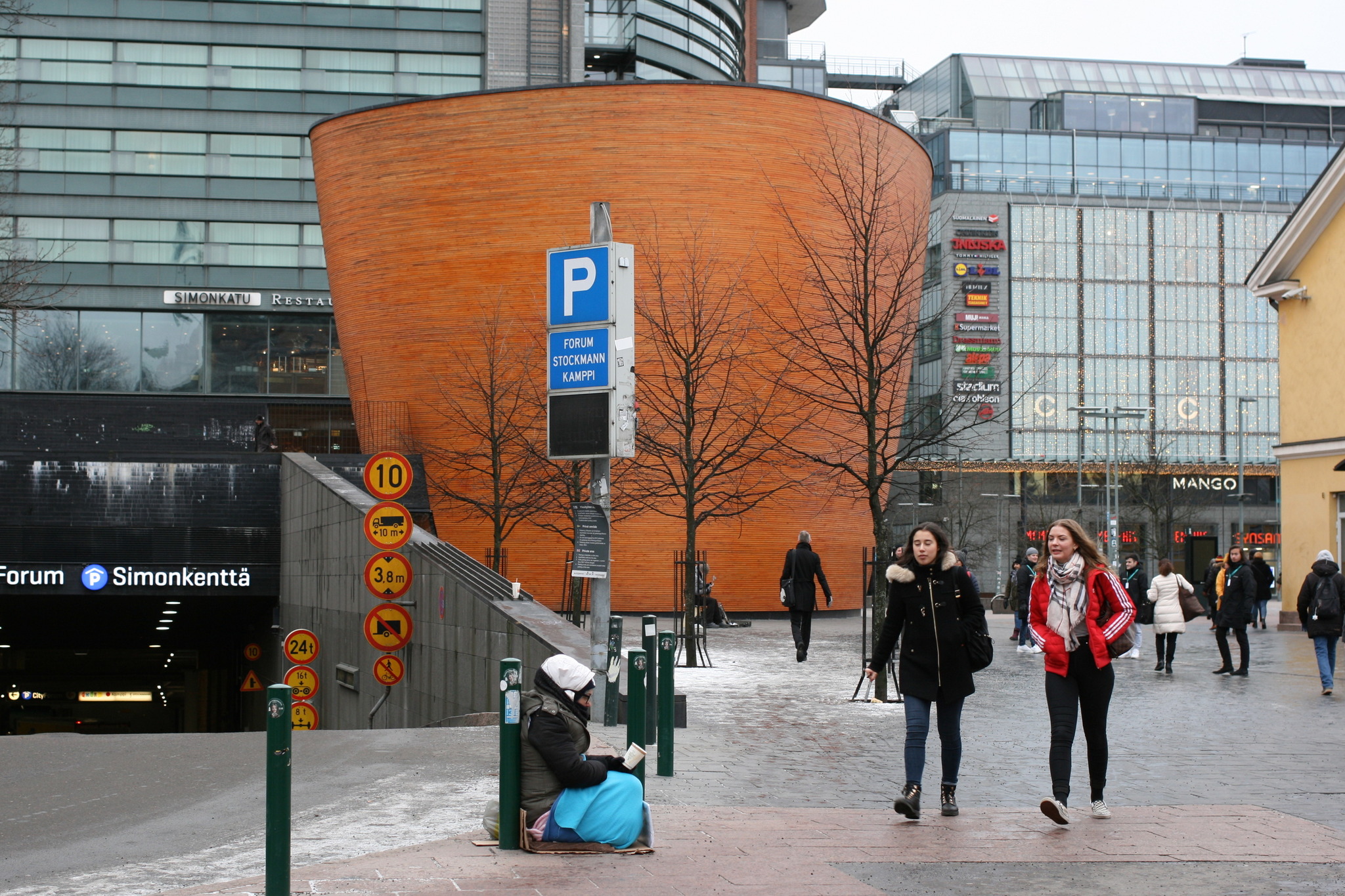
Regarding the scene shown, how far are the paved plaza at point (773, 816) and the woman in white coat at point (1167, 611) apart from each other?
427 cm

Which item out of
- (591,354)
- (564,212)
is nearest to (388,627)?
(591,354)

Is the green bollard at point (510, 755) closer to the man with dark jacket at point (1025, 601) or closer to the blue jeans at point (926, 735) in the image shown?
the blue jeans at point (926, 735)

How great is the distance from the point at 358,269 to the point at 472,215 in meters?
3.86

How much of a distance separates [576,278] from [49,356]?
151 ft

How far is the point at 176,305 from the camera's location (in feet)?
171

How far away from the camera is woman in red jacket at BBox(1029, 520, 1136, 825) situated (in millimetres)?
8102

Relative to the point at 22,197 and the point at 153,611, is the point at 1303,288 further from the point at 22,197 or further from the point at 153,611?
the point at 22,197

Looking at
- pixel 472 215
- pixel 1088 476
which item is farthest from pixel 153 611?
pixel 1088 476

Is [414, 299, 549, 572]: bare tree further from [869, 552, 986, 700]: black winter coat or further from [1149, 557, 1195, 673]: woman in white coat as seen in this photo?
[869, 552, 986, 700]: black winter coat

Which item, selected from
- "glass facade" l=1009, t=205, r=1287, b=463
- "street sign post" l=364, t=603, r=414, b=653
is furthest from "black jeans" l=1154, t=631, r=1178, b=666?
"glass facade" l=1009, t=205, r=1287, b=463

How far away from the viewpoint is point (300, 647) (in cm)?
1897

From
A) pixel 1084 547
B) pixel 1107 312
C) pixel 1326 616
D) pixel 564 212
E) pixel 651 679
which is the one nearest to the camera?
pixel 1084 547

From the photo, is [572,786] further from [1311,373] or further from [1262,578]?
[1311,373]

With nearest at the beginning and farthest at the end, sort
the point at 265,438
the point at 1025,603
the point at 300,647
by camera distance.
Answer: the point at 300,647 < the point at 1025,603 < the point at 265,438
